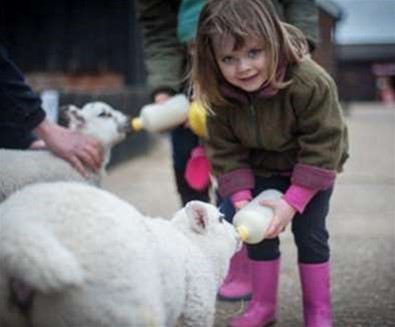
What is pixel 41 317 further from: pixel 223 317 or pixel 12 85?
pixel 12 85

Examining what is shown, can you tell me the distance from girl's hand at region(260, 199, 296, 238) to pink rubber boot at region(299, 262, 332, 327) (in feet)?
0.82

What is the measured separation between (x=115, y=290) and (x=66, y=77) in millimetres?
7333

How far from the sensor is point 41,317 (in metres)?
1.56

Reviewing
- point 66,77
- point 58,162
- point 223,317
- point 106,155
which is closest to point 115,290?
point 223,317

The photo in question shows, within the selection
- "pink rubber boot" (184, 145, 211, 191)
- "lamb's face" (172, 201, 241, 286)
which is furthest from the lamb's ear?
"pink rubber boot" (184, 145, 211, 191)

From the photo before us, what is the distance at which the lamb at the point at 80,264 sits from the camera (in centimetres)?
151

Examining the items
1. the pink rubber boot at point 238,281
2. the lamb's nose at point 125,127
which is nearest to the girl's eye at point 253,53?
the pink rubber boot at point 238,281

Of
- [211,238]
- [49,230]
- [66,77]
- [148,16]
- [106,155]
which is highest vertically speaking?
[148,16]

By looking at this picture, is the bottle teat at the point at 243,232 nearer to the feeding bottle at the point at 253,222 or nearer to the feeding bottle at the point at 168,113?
the feeding bottle at the point at 253,222

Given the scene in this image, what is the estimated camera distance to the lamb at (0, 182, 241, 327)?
59.4 inches

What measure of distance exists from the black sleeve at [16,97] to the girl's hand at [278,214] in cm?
97

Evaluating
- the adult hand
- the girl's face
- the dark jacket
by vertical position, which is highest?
the girl's face

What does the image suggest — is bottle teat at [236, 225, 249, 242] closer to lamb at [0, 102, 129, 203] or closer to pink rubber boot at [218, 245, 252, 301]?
pink rubber boot at [218, 245, 252, 301]

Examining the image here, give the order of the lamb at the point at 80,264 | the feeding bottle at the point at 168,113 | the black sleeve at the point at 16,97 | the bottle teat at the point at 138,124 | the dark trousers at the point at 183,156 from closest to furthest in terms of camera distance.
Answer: the lamb at the point at 80,264
the black sleeve at the point at 16,97
the feeding bottle at the point at 168,113
the dark trousers at the point at 183,156
the bottle teat at the point at 138,124
